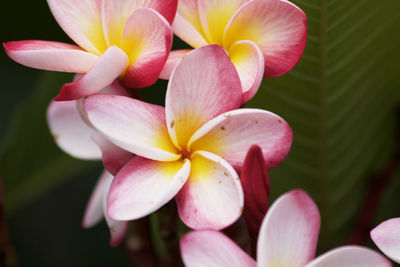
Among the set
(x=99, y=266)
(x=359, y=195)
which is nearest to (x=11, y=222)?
(x=99, y=266)

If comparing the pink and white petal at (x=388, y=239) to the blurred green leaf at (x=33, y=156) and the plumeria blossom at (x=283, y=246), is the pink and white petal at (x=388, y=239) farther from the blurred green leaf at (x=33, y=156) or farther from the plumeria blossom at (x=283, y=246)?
the blurred green leaf at (x=33, y=156)

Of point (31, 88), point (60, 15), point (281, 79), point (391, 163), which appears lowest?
point (31, 88)

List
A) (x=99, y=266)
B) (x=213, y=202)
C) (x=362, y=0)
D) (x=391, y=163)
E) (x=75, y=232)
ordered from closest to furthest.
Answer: (x=213, y=202) < (x=362, y=0) < (x=391, y=163) < (x=99, y=266) < (x=75, y=232)

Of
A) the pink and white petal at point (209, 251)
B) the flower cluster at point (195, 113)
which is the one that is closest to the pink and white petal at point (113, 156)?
the flower cluster at point (195, 113)

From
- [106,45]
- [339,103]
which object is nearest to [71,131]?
[106,45]

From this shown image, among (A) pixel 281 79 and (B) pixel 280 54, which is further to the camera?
(A) pixel 281 79

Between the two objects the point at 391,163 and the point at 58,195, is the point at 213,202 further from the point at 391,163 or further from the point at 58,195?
the point at 58,195
